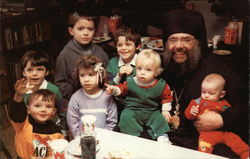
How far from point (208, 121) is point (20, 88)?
4.97 ft

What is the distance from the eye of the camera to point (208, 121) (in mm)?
2314

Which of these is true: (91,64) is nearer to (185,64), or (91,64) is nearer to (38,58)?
(38,58)

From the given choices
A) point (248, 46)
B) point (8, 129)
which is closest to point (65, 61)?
point (8, 129)

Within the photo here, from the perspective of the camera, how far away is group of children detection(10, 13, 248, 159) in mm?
2395

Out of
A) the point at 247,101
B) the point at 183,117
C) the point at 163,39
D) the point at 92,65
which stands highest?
the point at 163,39

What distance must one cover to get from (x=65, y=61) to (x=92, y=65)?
0.78 ft

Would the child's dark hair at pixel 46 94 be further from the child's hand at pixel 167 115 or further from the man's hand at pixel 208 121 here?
the man's hand at pixel 208 121

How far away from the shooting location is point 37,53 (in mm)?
2670

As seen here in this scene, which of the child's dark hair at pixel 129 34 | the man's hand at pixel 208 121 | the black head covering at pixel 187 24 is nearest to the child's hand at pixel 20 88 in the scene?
the child's dark hair at pixel 129 34

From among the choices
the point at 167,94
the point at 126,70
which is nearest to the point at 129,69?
the point at 126,70

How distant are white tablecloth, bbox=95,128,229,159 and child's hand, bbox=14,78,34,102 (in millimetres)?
753

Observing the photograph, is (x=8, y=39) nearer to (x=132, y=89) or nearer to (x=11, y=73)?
(x=11, y=73)

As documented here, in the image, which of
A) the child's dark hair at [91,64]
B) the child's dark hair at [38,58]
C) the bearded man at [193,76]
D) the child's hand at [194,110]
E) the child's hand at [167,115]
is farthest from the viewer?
the child's dark hair at [38,58]

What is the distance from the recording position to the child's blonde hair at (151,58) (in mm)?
2350
